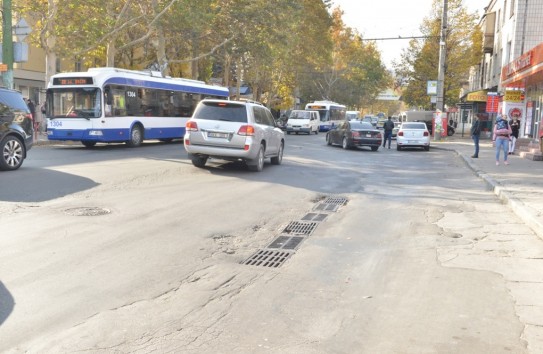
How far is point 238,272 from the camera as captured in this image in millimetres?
5621

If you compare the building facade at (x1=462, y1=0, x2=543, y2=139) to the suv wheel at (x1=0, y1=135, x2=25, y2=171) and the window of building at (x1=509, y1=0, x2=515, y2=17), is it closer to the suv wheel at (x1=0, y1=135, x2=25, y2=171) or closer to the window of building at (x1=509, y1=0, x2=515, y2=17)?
the window of building at (x1=509, y1=0, x2=515, y2=17)

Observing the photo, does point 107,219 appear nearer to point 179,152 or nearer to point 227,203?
point 227,203

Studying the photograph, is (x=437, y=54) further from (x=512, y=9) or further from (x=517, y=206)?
(x=517, y=206)

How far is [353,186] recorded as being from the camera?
41.6 ft

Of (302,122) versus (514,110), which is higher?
(514,110)

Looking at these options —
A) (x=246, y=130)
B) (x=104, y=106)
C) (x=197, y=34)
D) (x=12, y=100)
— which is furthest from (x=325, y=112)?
(x=12, y=100)

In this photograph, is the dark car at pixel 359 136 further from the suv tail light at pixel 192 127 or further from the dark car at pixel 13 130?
the dark car at pixel 13 130

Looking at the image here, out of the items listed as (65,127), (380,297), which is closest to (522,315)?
(380,297)

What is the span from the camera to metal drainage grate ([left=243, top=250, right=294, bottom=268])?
599 cm

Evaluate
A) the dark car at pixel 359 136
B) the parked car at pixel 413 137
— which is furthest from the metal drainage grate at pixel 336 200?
the parked car at pixel 413 137

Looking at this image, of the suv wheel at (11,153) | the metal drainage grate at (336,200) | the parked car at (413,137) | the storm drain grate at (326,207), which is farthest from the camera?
the parked car at (413,137)

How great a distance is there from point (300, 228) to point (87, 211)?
3.26 metres

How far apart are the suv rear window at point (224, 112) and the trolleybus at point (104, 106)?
23.5 ft

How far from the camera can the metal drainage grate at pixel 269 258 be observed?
19.6 feet
